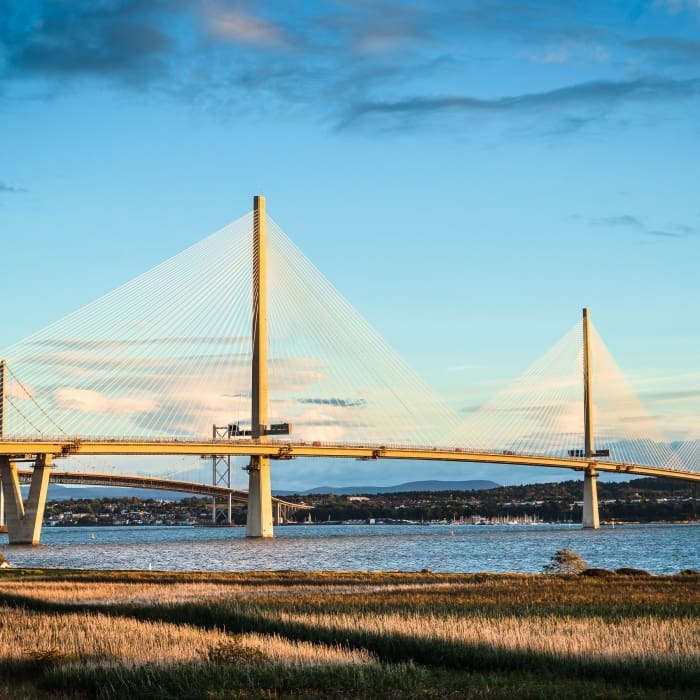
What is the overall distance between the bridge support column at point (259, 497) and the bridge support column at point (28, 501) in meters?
16.4

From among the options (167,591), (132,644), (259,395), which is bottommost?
(167,591)

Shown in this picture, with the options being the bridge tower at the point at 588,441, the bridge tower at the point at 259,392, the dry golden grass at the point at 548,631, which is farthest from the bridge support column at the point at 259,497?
the dry golden grass at the point at 548,631

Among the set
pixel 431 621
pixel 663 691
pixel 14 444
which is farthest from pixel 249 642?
pixel 14 444

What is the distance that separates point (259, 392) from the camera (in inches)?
3354

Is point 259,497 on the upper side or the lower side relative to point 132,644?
upper

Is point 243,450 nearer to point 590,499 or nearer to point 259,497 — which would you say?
point 259,497

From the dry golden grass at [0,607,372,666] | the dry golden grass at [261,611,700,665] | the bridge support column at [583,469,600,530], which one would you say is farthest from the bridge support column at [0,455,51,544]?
the bridge support column at [583,469,600,530]

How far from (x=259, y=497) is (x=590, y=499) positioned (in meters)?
55.8

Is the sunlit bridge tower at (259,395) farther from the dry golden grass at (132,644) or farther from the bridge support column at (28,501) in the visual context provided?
the dry golden grass at (132,644)

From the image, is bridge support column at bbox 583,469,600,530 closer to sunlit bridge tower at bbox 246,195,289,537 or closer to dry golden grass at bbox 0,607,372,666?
sunlit bridge tower at bbox 246,195,289,537

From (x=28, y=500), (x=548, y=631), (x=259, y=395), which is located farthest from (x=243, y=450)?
(x=548, y=631)

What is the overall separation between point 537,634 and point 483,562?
45342mm

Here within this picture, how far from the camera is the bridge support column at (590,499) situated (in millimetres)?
132675

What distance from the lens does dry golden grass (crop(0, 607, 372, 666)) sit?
59.3 ft
